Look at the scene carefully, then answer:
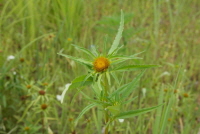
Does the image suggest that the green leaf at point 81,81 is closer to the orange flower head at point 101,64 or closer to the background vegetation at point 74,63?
the orange flower head at point 101,64

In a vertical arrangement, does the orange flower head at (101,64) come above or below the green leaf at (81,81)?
above

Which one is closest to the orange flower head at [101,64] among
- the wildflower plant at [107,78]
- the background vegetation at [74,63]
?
the wildflower plant at [107,78]

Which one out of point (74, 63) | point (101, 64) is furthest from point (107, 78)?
point (74, 63)

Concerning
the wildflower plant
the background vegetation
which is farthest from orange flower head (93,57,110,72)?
the background vegetation

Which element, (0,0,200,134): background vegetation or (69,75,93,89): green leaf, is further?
(0,0,200,134): background vegetation

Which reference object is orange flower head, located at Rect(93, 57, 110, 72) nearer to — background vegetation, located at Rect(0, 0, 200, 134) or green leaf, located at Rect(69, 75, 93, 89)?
green leaf, located at Rect(69, 75, 93, 89)

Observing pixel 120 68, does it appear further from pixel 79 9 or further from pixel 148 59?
pixel 79 9

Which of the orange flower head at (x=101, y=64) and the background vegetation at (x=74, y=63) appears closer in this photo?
the orange flower head at (x=101, y=64)
